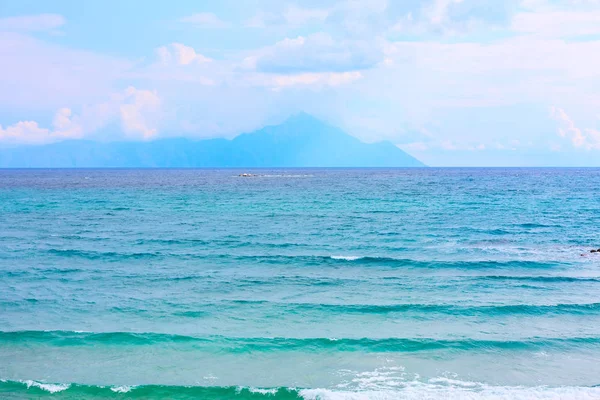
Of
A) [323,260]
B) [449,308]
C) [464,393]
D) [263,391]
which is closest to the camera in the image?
[464,393]

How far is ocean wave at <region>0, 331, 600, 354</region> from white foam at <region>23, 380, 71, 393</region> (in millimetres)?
3241

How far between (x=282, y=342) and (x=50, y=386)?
309 inches

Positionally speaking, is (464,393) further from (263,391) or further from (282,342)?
(282,342)

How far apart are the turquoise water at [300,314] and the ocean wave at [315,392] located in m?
0.06

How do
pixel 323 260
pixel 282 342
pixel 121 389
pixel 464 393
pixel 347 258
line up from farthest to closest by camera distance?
pixel 347 258, pixel 323 260, pixel 282 342, pixel 121 389, pixel 464 393

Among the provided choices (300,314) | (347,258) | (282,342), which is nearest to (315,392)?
(282,342)

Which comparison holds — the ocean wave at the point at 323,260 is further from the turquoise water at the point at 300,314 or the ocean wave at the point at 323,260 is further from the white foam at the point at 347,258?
the turquoise water at the point at 300,314

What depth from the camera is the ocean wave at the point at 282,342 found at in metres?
18.9

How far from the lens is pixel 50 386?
52.4 ft

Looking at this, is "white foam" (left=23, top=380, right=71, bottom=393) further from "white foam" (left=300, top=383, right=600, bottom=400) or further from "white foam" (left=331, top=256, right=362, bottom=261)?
"white foam" (left=331, top=256, right=362, bottom=261)

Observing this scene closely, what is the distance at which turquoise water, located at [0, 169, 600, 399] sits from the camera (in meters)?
16.4

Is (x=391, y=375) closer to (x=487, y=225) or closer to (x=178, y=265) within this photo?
(x=178, y=265)

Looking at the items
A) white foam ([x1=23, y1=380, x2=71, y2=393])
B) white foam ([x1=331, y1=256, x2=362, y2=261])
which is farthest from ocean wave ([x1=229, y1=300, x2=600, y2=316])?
white foam ([x1=331, y1=256, x2=362, y2=261])

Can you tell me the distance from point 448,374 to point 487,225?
35.6 meters
